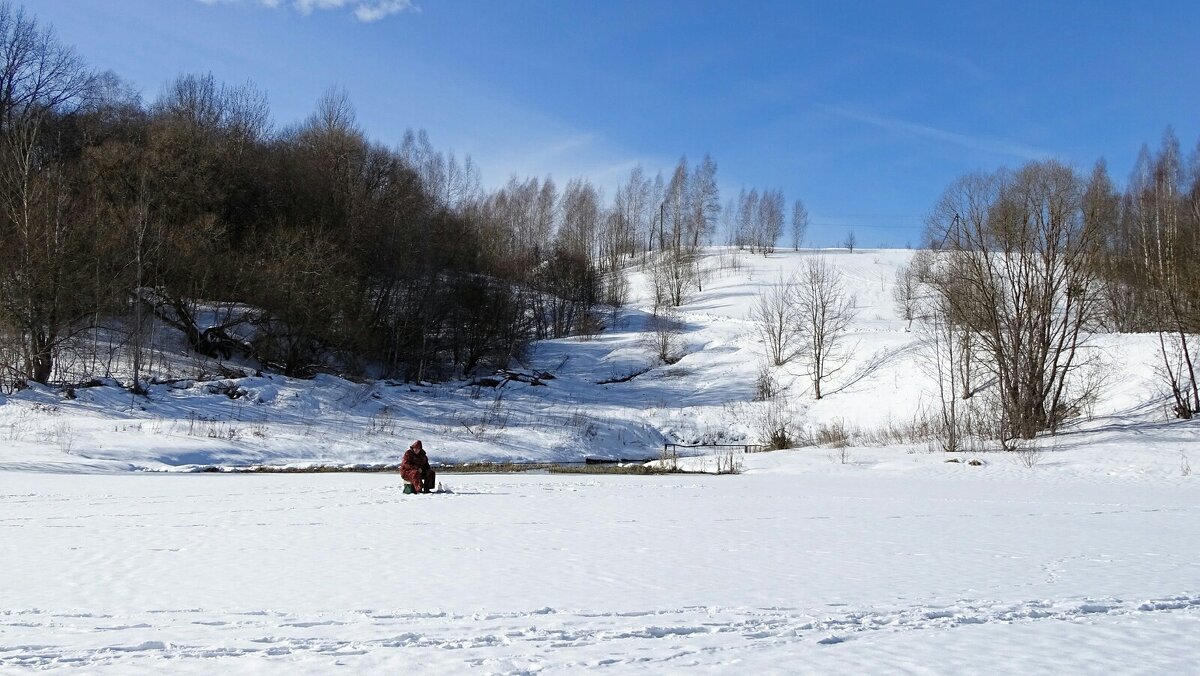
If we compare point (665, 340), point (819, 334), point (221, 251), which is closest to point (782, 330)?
point (819, 334)

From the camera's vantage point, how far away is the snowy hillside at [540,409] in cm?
2481

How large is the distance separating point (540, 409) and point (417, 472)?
2101cm

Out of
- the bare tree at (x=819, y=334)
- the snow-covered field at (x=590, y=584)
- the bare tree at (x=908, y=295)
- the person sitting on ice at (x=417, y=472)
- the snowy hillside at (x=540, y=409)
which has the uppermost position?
the bare tree at (x=908, y=295)

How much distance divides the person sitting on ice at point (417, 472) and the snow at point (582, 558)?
0.62 meters

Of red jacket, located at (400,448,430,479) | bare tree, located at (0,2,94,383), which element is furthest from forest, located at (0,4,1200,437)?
red jacket, located at (400,448,430,479)

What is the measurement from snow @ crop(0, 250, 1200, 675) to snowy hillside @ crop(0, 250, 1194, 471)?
29 centimetres

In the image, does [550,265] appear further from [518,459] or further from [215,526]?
[215,526]

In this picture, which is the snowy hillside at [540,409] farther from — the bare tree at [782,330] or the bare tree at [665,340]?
the bare tree at [782,330]

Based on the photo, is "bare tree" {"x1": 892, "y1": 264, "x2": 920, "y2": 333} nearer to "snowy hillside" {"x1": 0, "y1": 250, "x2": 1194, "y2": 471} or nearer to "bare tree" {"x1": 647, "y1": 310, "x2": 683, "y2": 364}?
"snowy hillside" {"x1": 0, "y1": 250, "x2": 1194, "y2": 471}

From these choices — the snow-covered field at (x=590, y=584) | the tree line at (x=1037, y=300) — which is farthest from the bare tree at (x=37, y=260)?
the tree line at (x=1037, y=300)

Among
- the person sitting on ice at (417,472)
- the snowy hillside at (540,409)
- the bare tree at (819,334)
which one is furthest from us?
the bare tree at (819,334)

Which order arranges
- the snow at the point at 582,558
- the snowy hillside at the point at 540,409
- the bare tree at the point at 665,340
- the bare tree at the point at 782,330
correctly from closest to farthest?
the snow at the point at 582,558 < the snowy hillside at the point at 540,409 < the bare tree at the point at 782,330 < the bare tree at the point at 665,340

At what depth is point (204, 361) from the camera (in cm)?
3509

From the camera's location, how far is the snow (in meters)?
5.50
